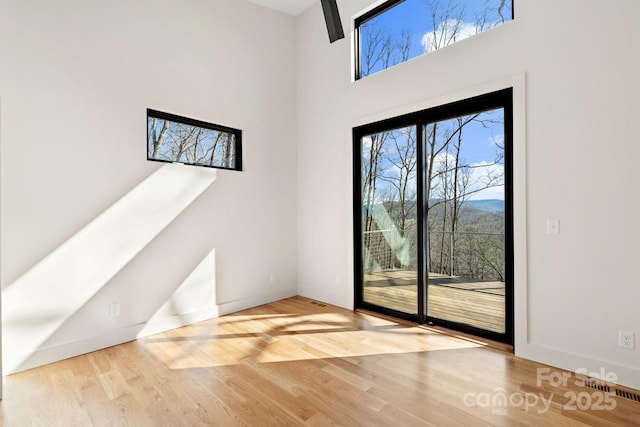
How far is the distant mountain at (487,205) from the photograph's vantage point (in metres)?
3.00

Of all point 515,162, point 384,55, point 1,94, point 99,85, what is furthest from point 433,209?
point 1,94

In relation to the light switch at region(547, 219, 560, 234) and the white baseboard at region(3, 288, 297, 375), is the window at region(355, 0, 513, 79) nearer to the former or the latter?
the light switch at region(547, 219, 560, 234)

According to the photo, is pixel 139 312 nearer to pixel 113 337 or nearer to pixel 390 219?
pixel 113 337

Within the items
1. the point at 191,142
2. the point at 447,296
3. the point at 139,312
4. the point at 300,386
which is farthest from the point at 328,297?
the point at 191,142

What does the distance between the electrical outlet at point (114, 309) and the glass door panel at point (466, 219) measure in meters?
3.12

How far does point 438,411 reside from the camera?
2025 millimetres

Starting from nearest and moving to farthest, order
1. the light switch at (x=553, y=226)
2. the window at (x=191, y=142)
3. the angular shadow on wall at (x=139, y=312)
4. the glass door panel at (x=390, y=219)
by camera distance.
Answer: the light switch at (x=553, y=226) < the angular shadow on wall at (x=139, y=312) < the window at (x=191, y=142) < the glass door panel at (x=390, y=219)

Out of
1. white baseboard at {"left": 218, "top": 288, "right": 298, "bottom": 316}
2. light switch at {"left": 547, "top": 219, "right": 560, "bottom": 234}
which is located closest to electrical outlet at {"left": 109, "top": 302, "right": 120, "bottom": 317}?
white baseboard at {"left": 218, "top": 288, "right": 298, "bottom": 316}

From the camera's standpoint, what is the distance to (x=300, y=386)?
234 centimetres

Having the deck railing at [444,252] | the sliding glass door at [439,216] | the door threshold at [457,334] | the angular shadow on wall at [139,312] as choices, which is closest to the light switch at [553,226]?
the sliding glass door at [439,216]

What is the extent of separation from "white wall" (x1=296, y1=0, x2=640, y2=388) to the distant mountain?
0.78 ft

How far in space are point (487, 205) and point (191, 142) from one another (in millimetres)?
3197

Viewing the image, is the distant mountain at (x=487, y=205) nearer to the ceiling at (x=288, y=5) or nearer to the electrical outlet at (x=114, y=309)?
the ceiling at (x=288, y=5)

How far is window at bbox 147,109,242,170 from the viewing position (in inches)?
135
